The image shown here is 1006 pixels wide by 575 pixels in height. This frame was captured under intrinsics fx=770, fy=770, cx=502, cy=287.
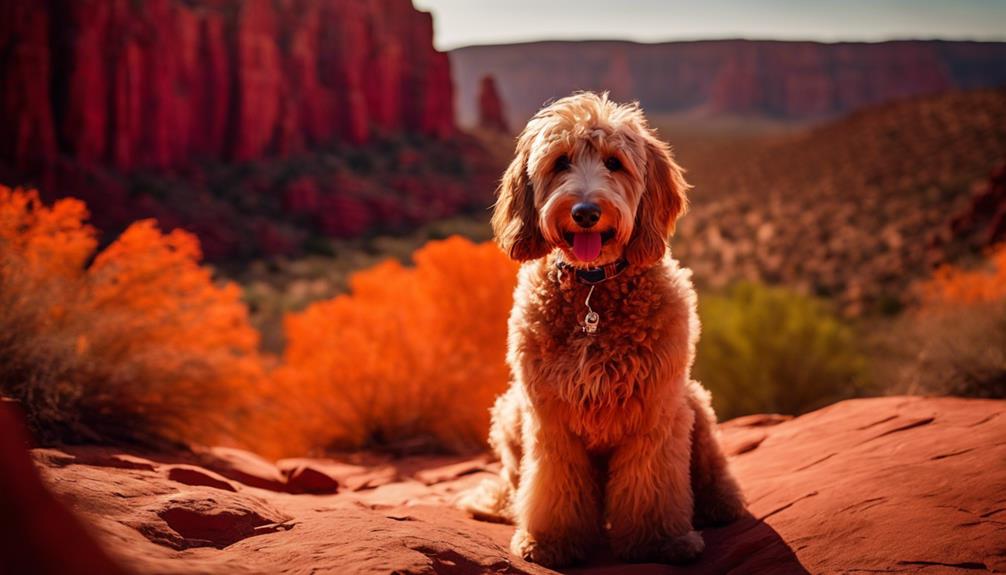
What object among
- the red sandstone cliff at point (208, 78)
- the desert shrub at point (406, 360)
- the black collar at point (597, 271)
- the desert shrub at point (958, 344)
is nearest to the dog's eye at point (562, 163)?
the black collar at point (597, 271)

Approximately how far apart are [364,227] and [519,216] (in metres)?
47.2

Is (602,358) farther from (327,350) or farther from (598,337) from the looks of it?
(327,350)

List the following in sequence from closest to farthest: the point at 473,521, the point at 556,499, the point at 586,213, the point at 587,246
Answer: the point at 586,213
the point at 587,246
the point at 556,499
the point at 473,521

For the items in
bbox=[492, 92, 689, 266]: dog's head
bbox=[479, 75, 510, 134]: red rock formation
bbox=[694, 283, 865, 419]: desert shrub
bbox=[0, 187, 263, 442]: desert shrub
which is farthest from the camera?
bbox=[479, 75, 510, 134]: red rock formation

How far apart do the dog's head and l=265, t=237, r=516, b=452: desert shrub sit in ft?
18.6

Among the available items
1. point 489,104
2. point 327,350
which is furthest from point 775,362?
point 489,104

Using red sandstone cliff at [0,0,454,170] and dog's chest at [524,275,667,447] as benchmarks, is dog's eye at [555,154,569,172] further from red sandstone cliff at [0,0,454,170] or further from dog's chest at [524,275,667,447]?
red sandstone cliff at [0,0,454,170]

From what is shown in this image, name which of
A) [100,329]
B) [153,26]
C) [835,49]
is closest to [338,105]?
[153,26]

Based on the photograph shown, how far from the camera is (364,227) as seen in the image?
166 ft

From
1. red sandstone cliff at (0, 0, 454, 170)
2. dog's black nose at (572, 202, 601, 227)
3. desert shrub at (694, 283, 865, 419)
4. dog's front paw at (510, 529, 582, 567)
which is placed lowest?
desert shrub at (694, 283, 865, 419)

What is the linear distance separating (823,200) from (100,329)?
3600 centimetres

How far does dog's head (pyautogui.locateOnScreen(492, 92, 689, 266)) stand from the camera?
3.95 meters

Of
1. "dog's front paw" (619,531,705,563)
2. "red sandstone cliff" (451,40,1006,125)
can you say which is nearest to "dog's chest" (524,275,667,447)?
"dog's front paw" (619,531,705,563)

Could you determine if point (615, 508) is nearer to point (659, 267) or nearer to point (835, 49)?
point (659, 267)
